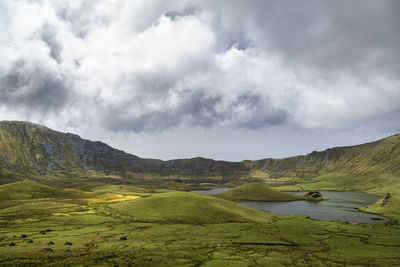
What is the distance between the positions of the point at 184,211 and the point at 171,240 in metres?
36.3

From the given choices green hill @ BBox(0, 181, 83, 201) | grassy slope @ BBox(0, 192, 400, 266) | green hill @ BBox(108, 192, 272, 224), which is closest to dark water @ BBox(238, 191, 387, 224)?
grassy slope @ BBox(0, 192, 400, 266)

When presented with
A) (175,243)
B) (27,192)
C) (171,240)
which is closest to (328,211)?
(171,240)

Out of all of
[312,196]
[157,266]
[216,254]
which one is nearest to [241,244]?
[216,254]

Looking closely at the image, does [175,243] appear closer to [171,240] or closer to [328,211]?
[171,240]

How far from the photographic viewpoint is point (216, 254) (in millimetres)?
46219

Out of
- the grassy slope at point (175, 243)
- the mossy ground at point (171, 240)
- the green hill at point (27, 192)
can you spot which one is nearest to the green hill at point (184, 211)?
the mossy ground at point (171, 240)

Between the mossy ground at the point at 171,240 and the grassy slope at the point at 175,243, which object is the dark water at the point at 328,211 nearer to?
the mossy ground at the point at 171,240

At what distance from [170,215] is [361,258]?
201 feet

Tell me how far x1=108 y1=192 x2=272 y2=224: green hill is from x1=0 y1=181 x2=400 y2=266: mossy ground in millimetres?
377

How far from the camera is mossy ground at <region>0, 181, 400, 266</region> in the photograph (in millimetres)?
40719

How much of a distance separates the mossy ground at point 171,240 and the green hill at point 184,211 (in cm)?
38

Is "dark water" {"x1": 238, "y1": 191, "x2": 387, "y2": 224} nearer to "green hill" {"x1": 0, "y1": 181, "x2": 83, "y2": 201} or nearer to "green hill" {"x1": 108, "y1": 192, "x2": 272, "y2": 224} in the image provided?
"green hill" {"x1": 108, "y1": 192, "x2": 272, "y2": 224}

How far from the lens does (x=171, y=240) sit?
2283 inches

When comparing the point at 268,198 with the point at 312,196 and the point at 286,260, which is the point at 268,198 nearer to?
the point at 312,196
